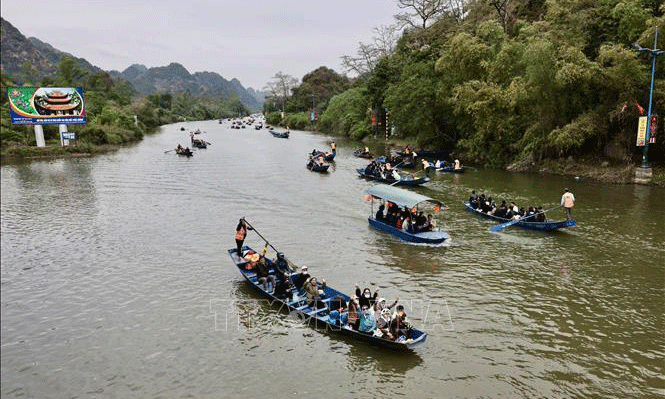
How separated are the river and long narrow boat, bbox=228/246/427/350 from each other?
35 centimetres

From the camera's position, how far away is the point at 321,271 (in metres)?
21.5

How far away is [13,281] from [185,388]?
35.0ft

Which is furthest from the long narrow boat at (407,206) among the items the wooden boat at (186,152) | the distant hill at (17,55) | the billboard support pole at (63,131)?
the distant hill at (17,55)

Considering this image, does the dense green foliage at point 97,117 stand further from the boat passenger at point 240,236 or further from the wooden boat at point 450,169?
the boat passenger at point 240,236

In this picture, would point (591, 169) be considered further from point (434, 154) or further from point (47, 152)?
point (47, 152)

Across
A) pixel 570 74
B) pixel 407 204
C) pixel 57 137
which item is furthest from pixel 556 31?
pixel 57 137

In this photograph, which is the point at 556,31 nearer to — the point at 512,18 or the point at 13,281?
the point at 512,18

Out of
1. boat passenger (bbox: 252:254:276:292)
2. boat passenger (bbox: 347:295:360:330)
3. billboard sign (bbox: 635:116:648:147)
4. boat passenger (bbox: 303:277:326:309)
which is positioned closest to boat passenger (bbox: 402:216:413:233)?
boat passenger (bbox: 252:254:276:292)

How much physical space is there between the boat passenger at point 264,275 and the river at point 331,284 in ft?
2.43

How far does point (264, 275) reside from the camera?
61.9 ft

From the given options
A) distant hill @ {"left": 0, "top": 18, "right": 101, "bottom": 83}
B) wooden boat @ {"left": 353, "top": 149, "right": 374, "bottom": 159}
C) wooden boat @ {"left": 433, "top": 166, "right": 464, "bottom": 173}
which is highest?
distant hill @ {"left": 0, "top": 18, "right": 101, "bottom": 83}

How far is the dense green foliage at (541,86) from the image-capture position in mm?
36656

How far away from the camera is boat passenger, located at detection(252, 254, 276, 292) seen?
18438mm

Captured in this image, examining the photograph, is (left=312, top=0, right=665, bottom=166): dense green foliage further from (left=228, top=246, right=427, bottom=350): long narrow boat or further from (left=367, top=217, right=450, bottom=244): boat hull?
(left=228, top=246, right=427, bottom=350): long narrow boat
